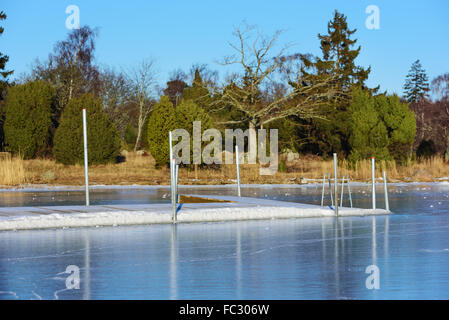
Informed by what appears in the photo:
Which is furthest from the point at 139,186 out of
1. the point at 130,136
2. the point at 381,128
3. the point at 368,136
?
the point at 130,136

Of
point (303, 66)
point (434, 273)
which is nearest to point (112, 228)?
point (434, 273)

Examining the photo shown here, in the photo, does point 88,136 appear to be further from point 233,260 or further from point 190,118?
point 233,260

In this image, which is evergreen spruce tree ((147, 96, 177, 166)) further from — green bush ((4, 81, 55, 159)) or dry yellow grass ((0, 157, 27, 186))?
dry yellow grass ((0, 157, 27, 186))

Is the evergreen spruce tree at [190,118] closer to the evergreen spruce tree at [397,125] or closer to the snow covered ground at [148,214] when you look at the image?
the evergreen spruce tree at [397,125]

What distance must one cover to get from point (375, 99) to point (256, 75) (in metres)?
7.37

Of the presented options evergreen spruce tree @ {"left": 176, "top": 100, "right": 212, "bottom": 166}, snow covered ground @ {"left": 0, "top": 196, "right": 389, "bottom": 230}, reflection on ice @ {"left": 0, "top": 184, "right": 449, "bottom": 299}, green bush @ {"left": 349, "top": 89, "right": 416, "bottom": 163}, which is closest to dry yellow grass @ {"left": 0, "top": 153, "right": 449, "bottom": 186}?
green bush @ {"left": 349, "top": 89, "right": 416, "bottom": 163}

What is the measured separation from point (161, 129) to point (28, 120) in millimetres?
7569

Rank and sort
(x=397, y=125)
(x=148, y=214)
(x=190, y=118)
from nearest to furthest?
(x=148, y=214) < (x=190, y=118) < (x=397, y=125)

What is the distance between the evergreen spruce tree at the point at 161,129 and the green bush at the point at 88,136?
2592 mm

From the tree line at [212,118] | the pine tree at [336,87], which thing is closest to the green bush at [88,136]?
the tree line at [212,118]

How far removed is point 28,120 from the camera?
36906 millimetres

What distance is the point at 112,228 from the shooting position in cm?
1379

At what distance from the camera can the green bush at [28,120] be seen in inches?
1443
